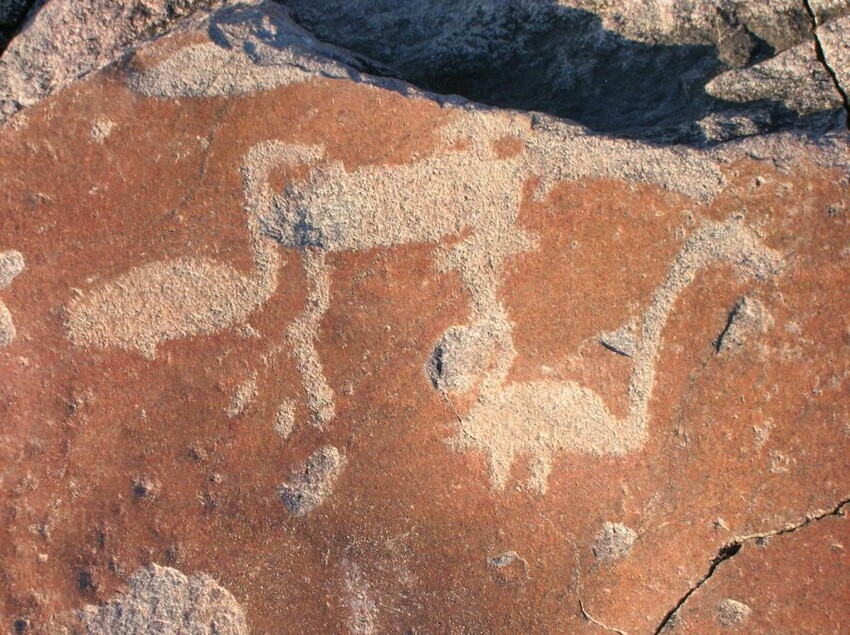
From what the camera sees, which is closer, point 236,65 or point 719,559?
point 719,559

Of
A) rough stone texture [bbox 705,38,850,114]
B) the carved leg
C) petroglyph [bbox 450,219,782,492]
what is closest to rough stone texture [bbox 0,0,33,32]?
the carved leg

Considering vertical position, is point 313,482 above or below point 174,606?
above

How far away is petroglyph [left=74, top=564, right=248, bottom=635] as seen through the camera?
1794mm

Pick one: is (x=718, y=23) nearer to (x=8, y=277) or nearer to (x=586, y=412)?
(x=586, y=412)

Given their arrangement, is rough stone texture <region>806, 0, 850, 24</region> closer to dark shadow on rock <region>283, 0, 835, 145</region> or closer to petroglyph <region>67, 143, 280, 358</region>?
dark shadow on rock <region>283, 0, 835, 145</region>

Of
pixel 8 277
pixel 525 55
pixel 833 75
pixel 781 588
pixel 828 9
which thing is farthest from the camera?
pixel 525 55

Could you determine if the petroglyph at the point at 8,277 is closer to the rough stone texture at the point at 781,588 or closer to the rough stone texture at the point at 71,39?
the rough stone texture at the point at 71,39

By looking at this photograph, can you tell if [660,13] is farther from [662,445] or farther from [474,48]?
[662,445]

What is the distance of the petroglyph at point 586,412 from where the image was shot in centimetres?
173

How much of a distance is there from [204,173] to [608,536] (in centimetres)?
145

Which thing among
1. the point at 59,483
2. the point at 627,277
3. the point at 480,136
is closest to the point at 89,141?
the point at 59,483

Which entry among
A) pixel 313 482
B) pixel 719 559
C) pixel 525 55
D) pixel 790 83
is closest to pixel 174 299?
pixel 313 482

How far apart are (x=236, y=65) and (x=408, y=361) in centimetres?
97

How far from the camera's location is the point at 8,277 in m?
1.83
